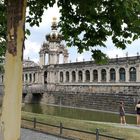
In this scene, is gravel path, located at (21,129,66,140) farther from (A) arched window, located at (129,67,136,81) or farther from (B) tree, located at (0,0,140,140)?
(A) arched window, located at (129,67,136,81)

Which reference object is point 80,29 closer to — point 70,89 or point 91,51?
point 91,51

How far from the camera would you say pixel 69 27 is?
12859mm

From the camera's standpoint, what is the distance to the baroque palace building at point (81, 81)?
54.7m

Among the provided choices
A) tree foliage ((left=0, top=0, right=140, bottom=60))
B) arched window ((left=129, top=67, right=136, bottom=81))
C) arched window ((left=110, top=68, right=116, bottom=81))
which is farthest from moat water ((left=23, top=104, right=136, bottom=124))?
tree foliage ((left=0, top=0, right=140, bottom=60))

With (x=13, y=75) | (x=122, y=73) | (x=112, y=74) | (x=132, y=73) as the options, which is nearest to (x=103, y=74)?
(x=112, y=74)

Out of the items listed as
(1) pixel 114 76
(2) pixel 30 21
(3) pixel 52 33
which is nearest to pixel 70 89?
(1) pixel 114 76

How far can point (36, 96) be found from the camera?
79375 mm

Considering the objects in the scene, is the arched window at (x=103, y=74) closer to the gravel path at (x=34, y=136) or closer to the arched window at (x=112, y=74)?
the arched window at (x=112, y=74)

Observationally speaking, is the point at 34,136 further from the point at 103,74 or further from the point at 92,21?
the point at 103,74

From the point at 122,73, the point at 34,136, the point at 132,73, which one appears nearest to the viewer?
the point at 34,136

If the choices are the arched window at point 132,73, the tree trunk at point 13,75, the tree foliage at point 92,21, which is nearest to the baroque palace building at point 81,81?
the arched window at point 132,73

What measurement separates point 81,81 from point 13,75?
66.2 meters

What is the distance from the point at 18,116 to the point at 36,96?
70.3m

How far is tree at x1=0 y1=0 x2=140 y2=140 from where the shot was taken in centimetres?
935
